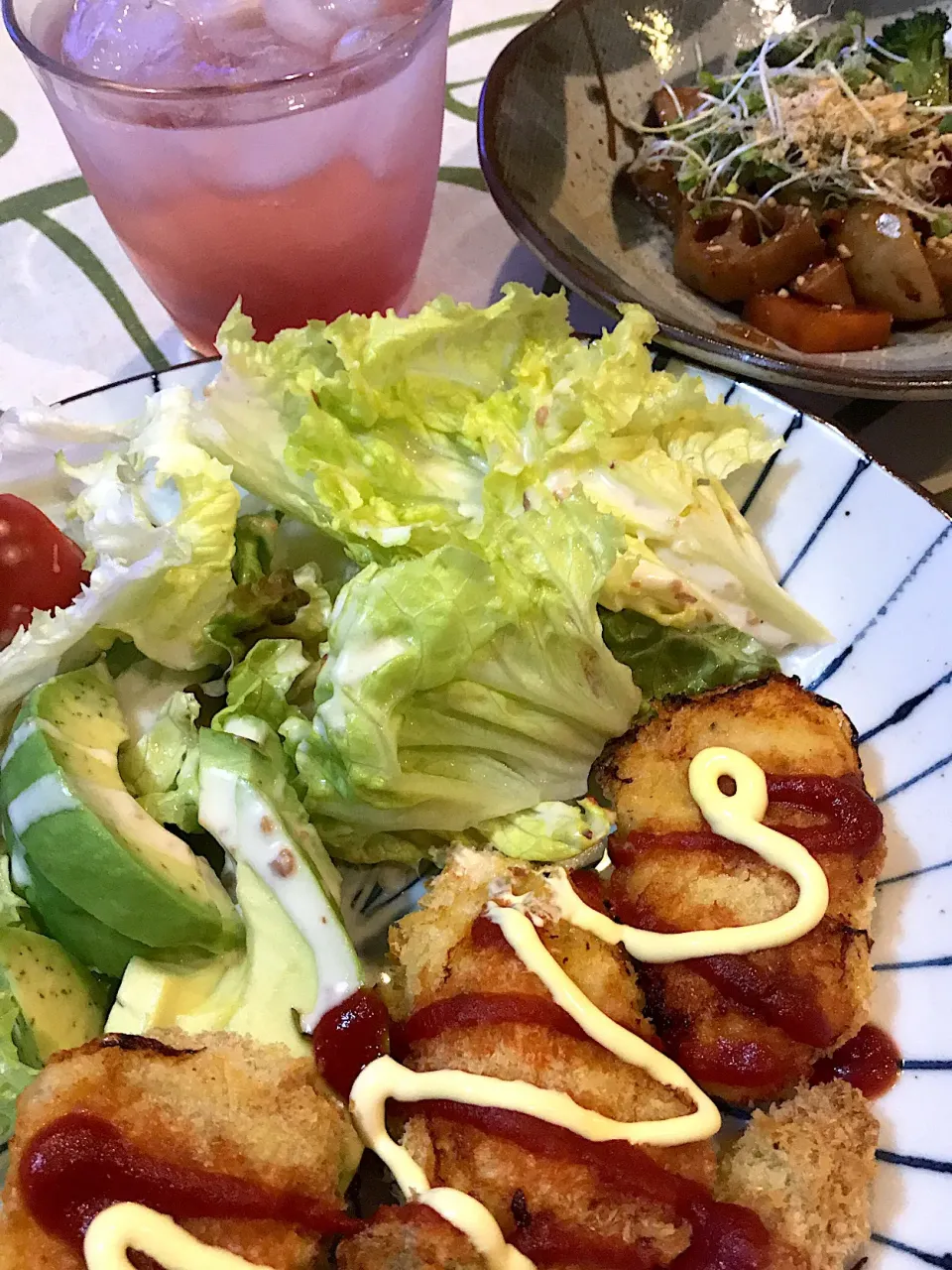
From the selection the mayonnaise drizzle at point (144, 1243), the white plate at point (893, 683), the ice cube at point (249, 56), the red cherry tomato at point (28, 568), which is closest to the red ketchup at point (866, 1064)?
the white plate at point (893, 683)

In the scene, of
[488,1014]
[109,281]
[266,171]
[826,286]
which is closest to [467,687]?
[488,1014]

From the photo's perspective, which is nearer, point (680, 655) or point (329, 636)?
point (329, 636)

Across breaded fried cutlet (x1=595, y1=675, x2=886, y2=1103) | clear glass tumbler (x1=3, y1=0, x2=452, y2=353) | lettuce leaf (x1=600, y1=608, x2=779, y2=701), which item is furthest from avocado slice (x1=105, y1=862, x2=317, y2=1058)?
clear glass tumbler (x1=3, y1=0, x2=452, y2=353)

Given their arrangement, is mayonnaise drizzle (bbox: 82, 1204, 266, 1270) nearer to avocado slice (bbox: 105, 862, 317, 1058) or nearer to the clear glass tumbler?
avocado slice (bbox: 105, 862, 317, 1058)

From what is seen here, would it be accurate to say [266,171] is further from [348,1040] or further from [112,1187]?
[112,1187]

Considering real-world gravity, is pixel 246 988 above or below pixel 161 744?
below

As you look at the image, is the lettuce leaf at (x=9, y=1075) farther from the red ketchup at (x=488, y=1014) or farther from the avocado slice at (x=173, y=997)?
the red ketchup at (x=488, y=1014)

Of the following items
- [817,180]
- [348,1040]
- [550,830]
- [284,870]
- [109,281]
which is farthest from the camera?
[109,281]

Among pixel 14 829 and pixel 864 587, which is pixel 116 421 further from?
pixel 864 587
